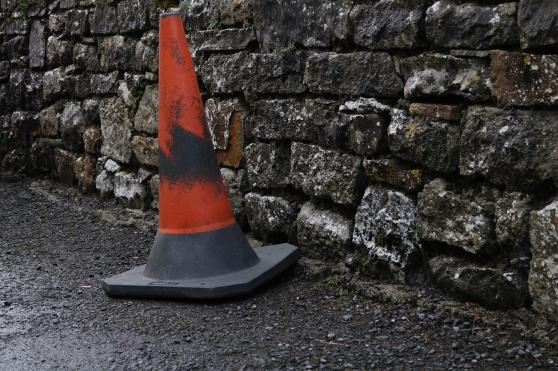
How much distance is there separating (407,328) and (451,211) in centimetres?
49

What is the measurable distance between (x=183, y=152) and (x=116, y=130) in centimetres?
207

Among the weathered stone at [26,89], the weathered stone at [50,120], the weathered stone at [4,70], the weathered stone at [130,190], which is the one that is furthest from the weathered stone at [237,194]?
the weathered stone at [4,70]

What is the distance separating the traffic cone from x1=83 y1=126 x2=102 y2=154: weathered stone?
227 cm

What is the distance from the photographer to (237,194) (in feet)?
14.8

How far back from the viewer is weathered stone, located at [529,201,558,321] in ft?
9.27

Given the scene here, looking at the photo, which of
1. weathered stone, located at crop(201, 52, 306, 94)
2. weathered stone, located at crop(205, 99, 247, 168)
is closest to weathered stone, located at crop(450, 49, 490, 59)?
weathered stone, located at crop(201, 52, 306, 94)

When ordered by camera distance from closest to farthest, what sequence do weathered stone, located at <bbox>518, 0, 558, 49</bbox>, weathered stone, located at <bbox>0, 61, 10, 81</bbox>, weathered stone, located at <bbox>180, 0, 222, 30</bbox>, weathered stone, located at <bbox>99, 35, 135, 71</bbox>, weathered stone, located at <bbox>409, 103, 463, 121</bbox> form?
weathered stone, located at <bbox>518, 0, 558, 49</bbox> < weathered stone, located at <bbox>409, 103, 463, 121</bbox> < weathered stone, located at <bbox>180, 0, 222, 30</bbox> < weathered stone, located at <bbox>99, 35, 135, 71</bbox> < weathered stone, located at <bbox>0, 61, 10, 81</bbox>

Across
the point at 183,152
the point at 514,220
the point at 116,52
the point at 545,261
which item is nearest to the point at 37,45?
the point at 116,52

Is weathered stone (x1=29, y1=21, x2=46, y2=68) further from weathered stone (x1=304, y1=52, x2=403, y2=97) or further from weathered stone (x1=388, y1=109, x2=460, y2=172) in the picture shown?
weathered stone (x1=388, y1=109, x2=460, y2=172)

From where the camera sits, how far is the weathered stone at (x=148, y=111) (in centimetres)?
520

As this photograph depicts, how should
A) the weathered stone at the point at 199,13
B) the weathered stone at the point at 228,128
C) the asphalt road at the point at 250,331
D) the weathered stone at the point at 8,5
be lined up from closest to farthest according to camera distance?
the asphalt road at the point at 250,331
the weathered stone at the point at 228,128
the weathered stone at the point at 199,13
the weathered stone at the point at 8,5

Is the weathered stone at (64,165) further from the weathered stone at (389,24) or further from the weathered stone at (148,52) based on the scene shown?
the weathered stone at (389,24)

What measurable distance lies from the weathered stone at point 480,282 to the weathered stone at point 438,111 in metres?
0.57

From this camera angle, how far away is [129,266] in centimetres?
432
